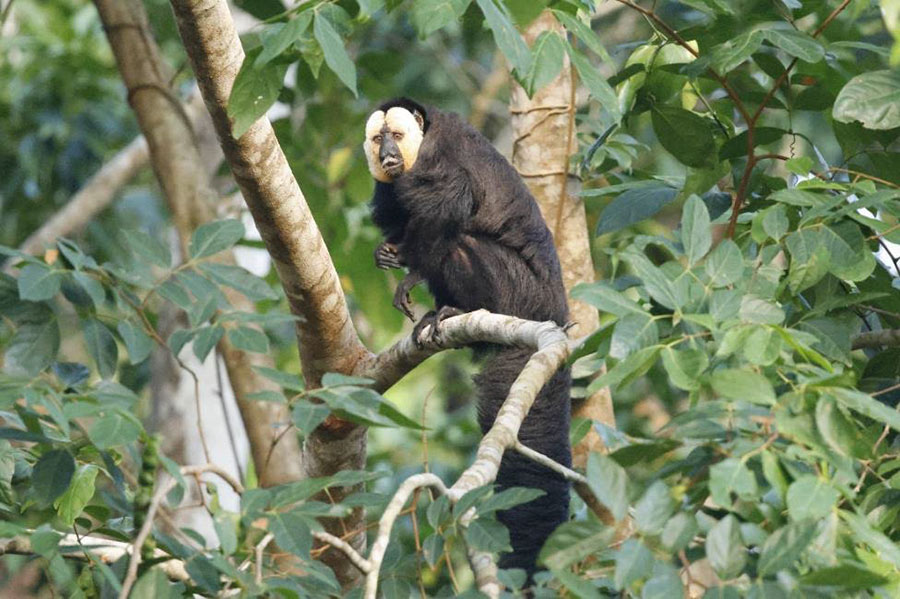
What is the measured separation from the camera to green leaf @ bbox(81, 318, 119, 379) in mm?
1980

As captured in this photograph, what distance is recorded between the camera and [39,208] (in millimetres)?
6613

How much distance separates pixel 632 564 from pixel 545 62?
3.23 ft

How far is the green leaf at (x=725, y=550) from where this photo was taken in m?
1.52

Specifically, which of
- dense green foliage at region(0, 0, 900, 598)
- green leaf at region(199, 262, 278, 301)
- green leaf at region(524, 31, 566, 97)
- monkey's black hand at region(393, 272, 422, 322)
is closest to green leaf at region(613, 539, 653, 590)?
dense green foliage at region(0, 0, 900, 598)

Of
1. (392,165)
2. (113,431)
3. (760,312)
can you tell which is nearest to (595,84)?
(760,312)

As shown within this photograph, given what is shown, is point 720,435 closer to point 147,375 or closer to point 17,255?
point 17,255

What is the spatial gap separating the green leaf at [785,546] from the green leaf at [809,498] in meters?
0.02

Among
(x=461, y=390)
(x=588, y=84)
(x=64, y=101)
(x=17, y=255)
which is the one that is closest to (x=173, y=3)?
(x=17, y=255)

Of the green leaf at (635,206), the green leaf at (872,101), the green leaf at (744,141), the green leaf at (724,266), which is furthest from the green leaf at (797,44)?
the green leaf at (724,266)

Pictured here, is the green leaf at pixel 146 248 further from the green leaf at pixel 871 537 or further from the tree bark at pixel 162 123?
the tree bark at pixel 162 123

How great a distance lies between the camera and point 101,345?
201cm

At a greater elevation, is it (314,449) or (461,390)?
(314,449)

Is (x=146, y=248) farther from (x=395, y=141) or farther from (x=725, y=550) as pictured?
(x=395, y=141)

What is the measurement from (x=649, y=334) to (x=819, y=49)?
107cm
